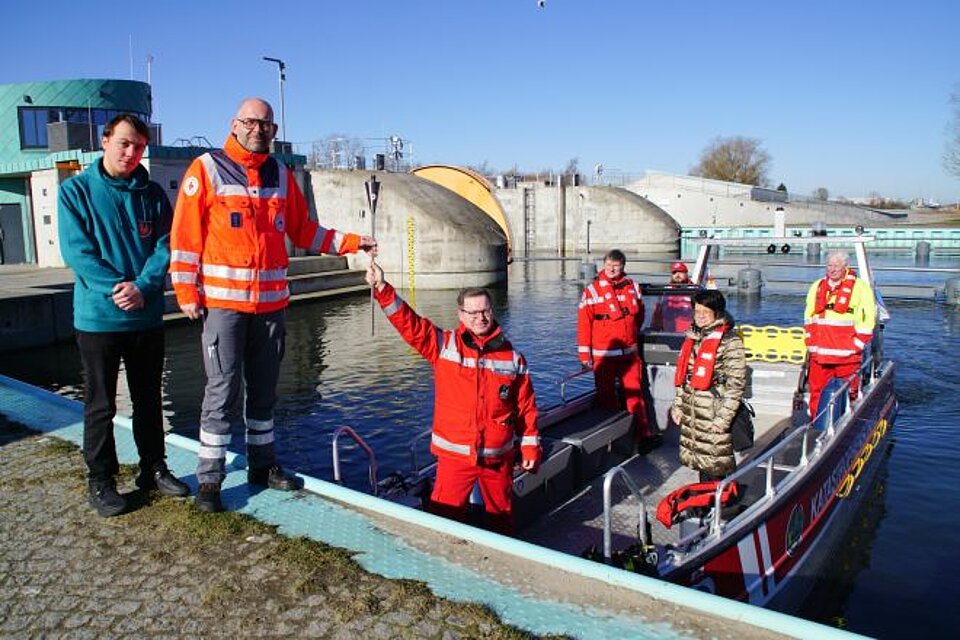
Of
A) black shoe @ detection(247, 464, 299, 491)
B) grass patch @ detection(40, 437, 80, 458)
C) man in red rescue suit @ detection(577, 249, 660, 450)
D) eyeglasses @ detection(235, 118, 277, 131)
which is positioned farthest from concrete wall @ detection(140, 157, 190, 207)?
eyeglasses @ detection(235, 118, 277, 131)

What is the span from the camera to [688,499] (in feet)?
16.6

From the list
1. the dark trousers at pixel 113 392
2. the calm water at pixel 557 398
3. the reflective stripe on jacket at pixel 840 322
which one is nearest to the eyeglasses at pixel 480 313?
the dark trousers at pixel 113 392

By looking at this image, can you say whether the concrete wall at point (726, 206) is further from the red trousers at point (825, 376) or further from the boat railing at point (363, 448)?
the boat railing at point (363, 448)

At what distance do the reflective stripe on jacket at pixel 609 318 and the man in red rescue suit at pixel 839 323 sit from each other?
2.10 m

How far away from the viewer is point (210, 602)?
129 inches

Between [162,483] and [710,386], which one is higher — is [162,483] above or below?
below

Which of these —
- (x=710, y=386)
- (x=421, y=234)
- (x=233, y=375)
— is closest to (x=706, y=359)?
(x=710, y=386)

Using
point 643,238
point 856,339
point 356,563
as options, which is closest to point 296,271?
point 856,339

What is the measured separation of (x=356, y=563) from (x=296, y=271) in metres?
24.4

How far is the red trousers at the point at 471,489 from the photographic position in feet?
14.6

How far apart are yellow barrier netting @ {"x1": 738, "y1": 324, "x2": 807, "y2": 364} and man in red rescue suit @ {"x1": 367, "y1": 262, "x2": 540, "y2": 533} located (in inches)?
208

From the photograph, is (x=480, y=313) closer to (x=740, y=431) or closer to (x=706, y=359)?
(x=706, y=359)

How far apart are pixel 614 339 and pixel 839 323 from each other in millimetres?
2615

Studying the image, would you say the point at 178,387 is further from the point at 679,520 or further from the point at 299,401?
the point at 679,520
